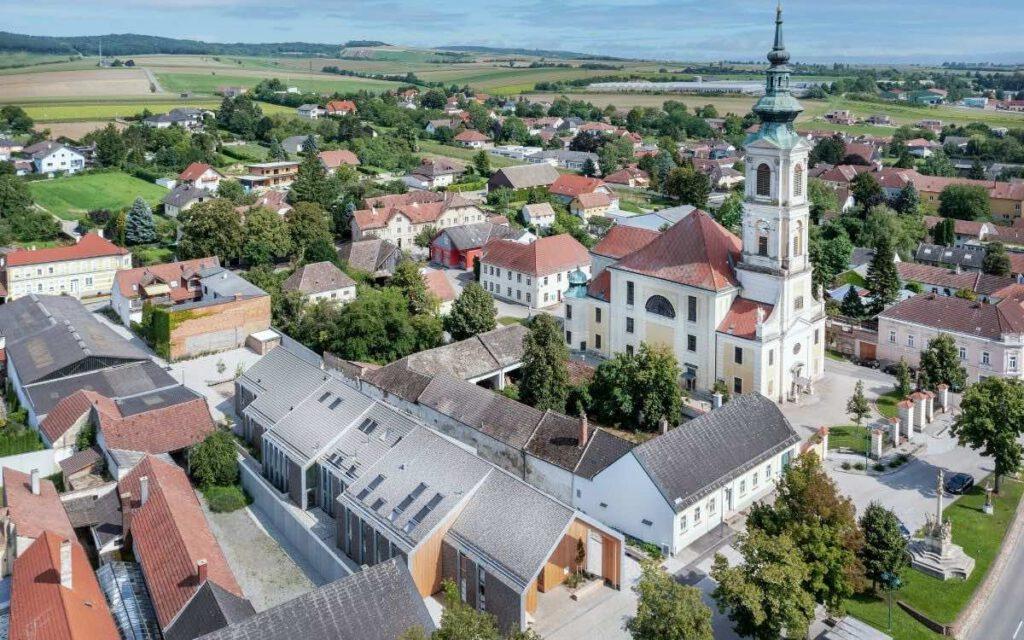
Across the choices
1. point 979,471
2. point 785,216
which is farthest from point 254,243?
point 979,471

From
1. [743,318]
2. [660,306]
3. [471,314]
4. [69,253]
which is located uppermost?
[69,253]

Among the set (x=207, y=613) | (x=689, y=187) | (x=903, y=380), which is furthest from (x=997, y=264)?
(x=207, y=613)

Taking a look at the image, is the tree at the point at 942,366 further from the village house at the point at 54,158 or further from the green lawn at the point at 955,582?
the village house at the point at 54,158

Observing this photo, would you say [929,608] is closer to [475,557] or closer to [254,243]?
[475,557]

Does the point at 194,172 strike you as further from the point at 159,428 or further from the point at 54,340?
the point at 159,428

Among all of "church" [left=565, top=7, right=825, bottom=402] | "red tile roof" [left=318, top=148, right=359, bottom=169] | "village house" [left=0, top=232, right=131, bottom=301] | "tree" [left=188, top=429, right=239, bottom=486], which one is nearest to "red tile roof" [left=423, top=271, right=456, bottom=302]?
"church" [left=565, top=7, right=825, bottom=402]

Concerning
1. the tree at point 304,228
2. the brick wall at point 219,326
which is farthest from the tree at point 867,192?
the brick wall at point 219,326
